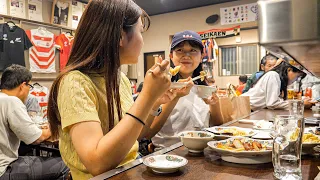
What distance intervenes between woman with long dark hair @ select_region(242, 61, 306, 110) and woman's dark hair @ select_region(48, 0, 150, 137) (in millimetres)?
2339

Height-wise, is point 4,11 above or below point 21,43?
above

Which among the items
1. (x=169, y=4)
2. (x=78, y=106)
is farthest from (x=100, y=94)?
(x=169, y=4)

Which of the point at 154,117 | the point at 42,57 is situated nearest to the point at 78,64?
the point at 154,117

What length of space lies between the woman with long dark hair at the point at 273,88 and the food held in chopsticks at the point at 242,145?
2088 mm

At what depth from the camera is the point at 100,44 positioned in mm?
1021

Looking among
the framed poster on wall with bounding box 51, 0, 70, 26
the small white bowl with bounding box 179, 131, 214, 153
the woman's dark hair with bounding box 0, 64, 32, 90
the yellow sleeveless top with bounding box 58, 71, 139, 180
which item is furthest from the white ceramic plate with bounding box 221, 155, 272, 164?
the framed poster on wall with bounding box 51, 0, 70, 26

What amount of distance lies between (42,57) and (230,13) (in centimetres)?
438

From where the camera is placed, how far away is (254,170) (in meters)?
0.85

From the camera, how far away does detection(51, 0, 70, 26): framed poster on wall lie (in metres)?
5.16

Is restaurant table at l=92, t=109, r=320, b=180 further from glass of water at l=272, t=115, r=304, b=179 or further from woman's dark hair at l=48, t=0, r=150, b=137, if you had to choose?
woman's dark hair at l=48, t=0, r=150, b=137

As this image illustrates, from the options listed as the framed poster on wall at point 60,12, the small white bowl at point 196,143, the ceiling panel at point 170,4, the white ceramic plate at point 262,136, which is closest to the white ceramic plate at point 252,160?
the small white bowl at point 196,143

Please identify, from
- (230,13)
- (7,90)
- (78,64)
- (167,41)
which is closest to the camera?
(78,64)

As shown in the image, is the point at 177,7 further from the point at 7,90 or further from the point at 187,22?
the point at 7,90

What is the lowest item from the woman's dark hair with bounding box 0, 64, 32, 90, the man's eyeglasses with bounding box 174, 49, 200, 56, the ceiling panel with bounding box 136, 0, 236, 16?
the woman's dark hair with bounding box 0, 64, 32, 90
